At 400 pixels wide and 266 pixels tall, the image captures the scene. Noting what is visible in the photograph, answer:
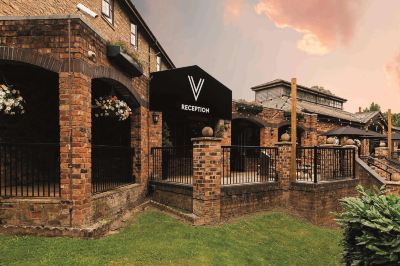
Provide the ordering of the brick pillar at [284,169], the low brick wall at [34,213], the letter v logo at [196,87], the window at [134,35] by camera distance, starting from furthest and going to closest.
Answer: the window at [134,35]
the letter v logo at [196,87]
the brick pillar at [284,169]
the low brick wall at [34,213]

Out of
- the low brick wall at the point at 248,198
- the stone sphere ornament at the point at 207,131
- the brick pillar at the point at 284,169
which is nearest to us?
the stone sphere ornament at the point at 207,131

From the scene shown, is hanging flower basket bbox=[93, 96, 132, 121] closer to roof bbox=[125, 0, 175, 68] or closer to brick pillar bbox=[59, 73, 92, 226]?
brick pillar bbox=[59, 73, 92, 226]

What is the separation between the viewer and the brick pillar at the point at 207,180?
23.2 ft

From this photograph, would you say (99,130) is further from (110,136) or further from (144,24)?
(144,24)

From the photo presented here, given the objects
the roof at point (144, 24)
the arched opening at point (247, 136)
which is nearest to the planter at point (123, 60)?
the arched opening at point (247, 136)

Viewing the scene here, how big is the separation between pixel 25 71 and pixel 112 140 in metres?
3.59

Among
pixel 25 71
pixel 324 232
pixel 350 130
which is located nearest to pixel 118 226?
pixel 25 71

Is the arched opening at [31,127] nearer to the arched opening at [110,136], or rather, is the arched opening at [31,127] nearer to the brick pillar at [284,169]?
the arched opening at [110,136]

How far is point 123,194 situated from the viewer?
744 cm

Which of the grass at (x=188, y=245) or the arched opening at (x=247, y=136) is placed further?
the arched opening at (x=247, y=136)

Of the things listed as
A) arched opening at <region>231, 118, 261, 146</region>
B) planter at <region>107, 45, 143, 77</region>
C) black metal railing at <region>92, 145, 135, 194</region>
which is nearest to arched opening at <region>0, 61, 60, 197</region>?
black metal railing at <region>92, 145, 135, 194</region>

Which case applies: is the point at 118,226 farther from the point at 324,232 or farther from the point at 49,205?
the point at 324,232

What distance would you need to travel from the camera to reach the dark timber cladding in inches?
369

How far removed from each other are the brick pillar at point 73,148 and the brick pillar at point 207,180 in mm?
2779
